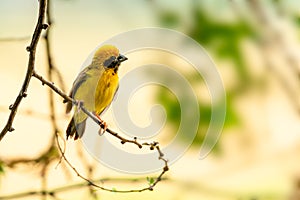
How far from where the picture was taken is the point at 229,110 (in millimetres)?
843

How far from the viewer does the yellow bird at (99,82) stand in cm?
52

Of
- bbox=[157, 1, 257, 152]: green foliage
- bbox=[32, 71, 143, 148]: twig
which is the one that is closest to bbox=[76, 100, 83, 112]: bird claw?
bbox=[32, 71, 143, 148]: twig

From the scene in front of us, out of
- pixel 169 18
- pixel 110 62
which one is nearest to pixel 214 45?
pixel 169 18

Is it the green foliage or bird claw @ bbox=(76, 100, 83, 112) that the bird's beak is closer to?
bird claw @ bbox=(76, 100, 83, 112)

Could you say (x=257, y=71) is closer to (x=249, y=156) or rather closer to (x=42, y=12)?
(x=249, y=156)

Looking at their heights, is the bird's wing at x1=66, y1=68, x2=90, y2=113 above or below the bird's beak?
below

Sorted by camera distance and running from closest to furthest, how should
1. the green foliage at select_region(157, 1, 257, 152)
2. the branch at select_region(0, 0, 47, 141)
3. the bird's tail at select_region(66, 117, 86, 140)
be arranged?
the branch at select_region(0, 0, 47, 141) → the bird's tail at select_region(66, 117, 86, 140) → the green foliage at select_region(157, 1, 257, 152)

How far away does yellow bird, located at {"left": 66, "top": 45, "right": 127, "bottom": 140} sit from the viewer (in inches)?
20.3

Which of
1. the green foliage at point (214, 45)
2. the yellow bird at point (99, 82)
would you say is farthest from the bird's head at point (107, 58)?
the green foliage at point (214, 45)

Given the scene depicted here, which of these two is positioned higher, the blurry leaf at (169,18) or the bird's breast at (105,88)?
the blurry leaf at (169,18)

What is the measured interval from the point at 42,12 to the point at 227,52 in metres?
0.44

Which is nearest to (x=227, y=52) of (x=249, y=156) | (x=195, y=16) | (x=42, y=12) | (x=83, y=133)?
(x=195, y=16)

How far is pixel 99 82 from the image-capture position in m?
0.52

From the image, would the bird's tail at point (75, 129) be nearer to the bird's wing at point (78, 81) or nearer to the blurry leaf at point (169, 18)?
the bird's wing at point (78, 81)
